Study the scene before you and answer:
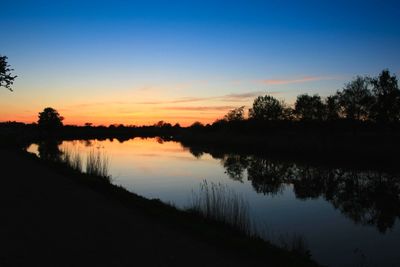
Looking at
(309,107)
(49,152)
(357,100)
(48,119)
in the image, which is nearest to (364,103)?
(357,100)

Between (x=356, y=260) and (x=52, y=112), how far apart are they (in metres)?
112

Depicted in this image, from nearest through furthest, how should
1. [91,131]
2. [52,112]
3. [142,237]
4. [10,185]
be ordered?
[142,237] < [10,185] < [52,112] < [91,131]

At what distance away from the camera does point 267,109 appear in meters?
A: 92.7

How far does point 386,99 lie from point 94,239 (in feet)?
183

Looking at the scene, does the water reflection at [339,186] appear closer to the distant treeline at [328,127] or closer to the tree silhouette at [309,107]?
the distant treeline at [328,127]

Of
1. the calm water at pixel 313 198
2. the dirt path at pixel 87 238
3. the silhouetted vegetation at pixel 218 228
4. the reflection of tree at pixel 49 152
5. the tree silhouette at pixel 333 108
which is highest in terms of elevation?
the tree silhouette at pixel 333 108

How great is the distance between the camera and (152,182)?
25.2 meters

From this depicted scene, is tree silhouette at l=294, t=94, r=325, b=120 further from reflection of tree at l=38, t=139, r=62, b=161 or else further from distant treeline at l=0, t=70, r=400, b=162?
reflection of tree at l=38, t=139, r=62, b=161

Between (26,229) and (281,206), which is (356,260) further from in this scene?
(26,229)

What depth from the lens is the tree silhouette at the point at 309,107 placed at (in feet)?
255

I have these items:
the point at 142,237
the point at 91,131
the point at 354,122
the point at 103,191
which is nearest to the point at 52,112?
the point at 91,131

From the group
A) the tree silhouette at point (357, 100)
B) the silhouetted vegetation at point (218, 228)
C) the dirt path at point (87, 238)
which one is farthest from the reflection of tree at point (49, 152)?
the tree silhouette at point (357, 100)

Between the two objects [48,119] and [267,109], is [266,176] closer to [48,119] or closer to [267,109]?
[267,109]

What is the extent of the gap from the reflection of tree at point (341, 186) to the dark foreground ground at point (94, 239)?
7.83 metres
